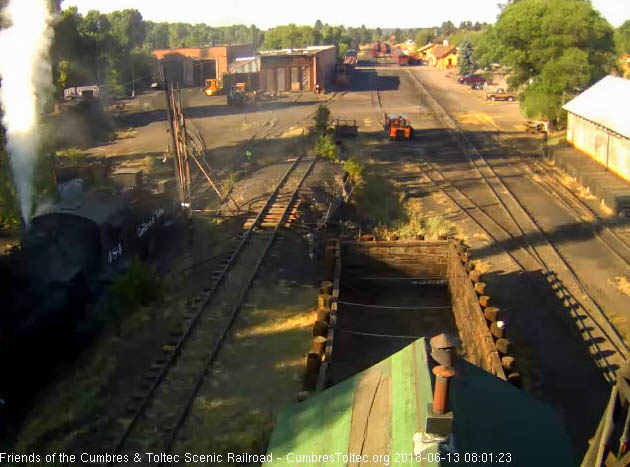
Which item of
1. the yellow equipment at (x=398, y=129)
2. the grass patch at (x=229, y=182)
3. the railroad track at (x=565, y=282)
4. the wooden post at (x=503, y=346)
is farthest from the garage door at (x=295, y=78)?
the wooden post at (x=503, y=346)

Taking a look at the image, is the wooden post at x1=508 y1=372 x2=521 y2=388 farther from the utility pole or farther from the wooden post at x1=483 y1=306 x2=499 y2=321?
the utility pole

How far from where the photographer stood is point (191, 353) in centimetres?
1066

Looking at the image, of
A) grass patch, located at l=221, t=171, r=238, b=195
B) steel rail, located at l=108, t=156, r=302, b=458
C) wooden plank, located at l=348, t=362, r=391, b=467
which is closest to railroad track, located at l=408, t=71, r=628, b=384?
wooden plank, located at l=348, t=362, r=391, b=467

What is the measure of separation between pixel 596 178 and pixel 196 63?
48.3 meters

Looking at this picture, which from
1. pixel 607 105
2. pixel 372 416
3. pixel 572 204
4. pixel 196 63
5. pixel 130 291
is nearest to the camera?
pixel 372 416

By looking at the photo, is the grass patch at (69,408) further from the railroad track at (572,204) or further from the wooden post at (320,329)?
the railroad track at (572,204)

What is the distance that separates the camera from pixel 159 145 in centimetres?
3119

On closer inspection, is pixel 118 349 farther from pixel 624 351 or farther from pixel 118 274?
pixel 624 351

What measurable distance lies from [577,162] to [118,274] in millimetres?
18852

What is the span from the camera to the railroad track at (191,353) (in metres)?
8.57

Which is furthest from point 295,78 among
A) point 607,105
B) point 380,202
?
point 380,202

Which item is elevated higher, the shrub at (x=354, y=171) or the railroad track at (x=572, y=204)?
the shrub at (x=354, y=171)

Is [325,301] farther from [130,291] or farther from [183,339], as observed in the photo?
[130,291]

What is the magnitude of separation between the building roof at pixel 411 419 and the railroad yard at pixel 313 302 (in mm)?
2177
